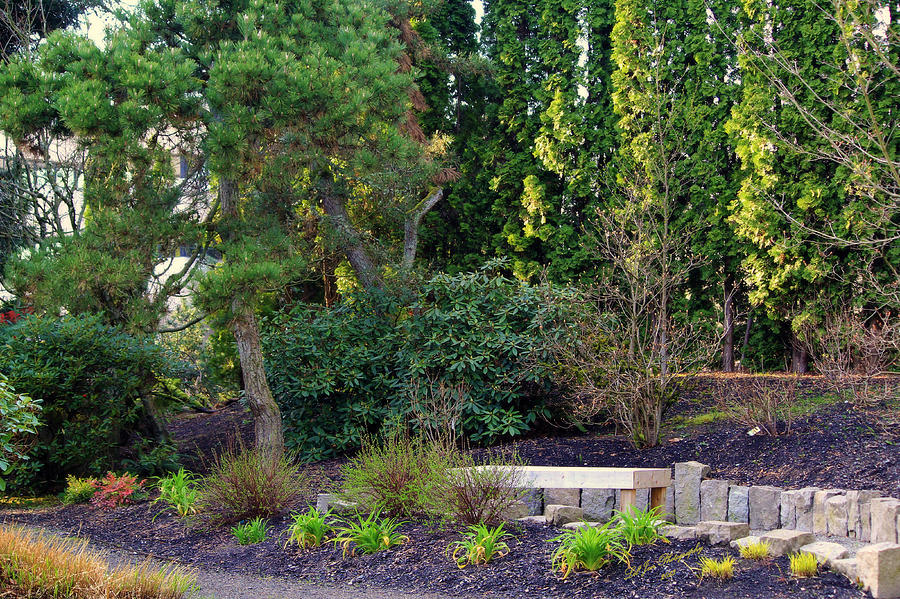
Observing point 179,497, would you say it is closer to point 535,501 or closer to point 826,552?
point 535,501

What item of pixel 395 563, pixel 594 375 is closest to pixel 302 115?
pixel 594 375

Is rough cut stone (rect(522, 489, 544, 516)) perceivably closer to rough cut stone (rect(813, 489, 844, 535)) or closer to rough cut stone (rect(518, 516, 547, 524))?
rough cut stone (rect(518, 516, 547, 524))

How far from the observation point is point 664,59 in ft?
32.5

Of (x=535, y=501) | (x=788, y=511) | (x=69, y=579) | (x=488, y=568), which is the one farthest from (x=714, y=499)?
(x=69, y=579)

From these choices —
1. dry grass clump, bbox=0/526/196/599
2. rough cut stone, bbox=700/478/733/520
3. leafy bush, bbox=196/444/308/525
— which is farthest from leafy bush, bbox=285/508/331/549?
rough cut stone, bbox=700/478/733/520

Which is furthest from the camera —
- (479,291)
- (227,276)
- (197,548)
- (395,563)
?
(479,291)

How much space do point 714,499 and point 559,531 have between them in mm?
1220

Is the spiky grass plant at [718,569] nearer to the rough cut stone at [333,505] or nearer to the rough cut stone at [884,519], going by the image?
the rough cut stone at [884,519]

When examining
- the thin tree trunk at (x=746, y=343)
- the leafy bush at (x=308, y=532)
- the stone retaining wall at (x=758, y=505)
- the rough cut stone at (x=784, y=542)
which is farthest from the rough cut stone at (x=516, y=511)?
the thin tree trunk at (x=746, y=343)

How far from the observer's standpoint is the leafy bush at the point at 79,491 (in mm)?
5992

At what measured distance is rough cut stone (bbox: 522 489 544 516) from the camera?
4.90 meters

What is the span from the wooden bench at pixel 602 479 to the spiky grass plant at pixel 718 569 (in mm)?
1079

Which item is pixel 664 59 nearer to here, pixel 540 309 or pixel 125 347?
pixel 540 309

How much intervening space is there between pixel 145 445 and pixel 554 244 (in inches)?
253
